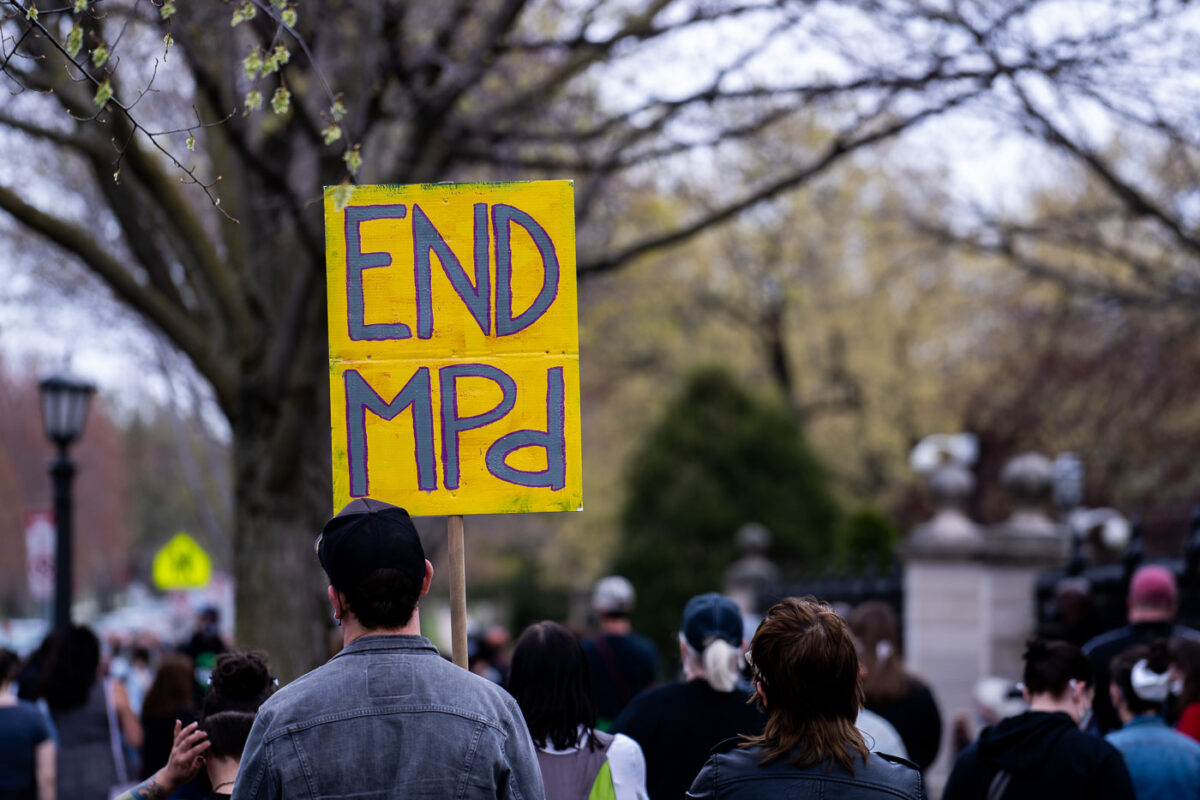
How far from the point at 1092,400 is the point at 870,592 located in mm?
8822

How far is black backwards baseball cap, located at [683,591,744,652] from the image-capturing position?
16.1ft

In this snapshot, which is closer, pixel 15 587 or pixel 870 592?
pixel 870 592

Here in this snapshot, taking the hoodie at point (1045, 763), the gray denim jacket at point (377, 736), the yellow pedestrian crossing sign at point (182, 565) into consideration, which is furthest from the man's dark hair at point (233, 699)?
the yellow pedestrian crossing sign at point (182, 565)

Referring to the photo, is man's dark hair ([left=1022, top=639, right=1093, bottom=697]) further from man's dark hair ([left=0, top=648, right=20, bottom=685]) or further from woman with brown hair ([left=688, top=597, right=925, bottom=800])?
man's dark hair ([left=0, top=648, right=20, bottom=685])

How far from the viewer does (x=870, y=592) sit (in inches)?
571

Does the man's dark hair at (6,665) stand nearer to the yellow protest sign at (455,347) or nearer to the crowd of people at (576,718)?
the crowd of people at (576,718)

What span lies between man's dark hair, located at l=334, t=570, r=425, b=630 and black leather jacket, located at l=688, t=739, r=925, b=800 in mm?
791

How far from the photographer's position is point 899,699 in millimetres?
6645

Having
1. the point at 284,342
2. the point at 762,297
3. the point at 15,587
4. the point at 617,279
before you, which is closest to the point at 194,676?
the point at 284,342

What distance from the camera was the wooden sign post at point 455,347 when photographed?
4238mm

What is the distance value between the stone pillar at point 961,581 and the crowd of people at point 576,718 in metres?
6.04

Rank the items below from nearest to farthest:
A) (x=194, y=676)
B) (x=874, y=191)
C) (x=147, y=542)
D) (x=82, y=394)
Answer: (x=194, y=676) → (x=82, y=394) → (x=874, y=191) → (x=147, y=542)

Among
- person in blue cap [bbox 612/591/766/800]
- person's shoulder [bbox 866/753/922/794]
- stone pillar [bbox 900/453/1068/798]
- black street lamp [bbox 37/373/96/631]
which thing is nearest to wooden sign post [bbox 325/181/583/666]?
person in blue cap [bbox 612/591/766/800]

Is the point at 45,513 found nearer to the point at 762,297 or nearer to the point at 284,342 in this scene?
the point at 284,342
